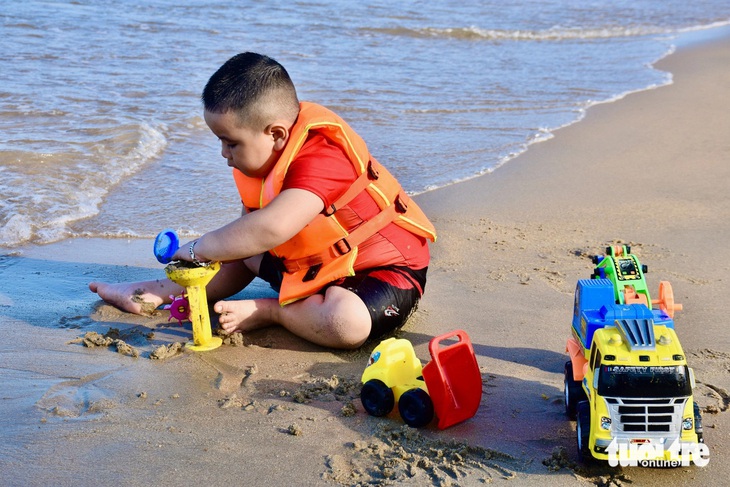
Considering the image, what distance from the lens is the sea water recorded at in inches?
219

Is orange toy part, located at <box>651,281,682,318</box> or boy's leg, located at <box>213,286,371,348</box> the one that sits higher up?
orange toy part, located at <box>651,281,682,318</box>

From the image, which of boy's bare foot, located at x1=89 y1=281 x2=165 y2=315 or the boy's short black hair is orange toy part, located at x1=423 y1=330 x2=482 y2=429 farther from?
boy's bare foot, located at x1=89 y1=281 x2=165 y2=315

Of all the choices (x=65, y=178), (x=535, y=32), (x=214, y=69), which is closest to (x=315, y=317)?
(x=65, y=178)

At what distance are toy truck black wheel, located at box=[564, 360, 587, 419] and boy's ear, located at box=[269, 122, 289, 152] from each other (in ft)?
4.89

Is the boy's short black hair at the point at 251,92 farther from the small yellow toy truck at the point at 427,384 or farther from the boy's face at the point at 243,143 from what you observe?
the small yellow toy truck at the point at 427,384

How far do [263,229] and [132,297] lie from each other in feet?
2.96

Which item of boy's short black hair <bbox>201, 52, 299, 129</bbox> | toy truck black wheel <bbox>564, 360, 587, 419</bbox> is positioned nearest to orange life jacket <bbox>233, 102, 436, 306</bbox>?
boy's short black hair <bbox>201, 52, 299, 129</bbox>

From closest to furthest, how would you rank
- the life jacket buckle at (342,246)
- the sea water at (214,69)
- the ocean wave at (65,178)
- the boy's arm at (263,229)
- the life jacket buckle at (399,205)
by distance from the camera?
1. the boy's arm at (263,229)
2. the life jacket buckle at (342,246)
3. the life jacket buckle at (399,205)
4. the ocean wave at (65,178)
5. the sea water at (214,69)

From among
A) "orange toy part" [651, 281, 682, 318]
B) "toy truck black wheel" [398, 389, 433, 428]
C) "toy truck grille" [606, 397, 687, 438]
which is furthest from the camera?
"orange toy part" [651, 281, 682, 318]

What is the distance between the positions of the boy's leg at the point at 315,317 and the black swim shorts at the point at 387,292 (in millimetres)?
48

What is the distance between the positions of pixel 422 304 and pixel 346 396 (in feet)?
3.46

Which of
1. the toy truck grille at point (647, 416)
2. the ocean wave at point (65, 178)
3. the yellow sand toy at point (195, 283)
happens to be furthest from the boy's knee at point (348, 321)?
the ocean wave at point (65, 178)

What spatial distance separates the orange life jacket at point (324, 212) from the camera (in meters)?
3.49

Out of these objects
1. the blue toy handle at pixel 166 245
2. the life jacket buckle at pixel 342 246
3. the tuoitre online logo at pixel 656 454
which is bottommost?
the tuoitre online logo at pixel 656 454
